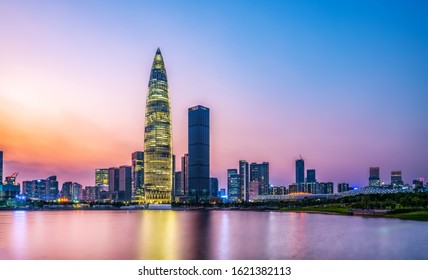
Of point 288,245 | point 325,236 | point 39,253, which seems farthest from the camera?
point 325,236

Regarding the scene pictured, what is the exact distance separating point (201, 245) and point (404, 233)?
20787 millimetres
